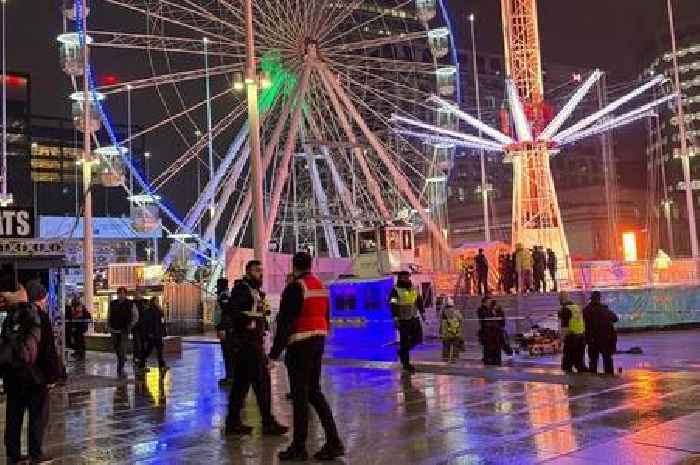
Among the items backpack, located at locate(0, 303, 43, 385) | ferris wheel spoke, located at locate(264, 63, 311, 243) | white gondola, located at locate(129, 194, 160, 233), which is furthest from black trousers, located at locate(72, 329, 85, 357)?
backpack, located at locate(0, 303, 43, 385)

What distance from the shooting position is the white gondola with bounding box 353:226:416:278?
30.3m

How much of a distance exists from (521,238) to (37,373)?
1203 inches

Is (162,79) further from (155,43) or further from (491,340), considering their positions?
(491,340)

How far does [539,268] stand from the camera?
2706 cm

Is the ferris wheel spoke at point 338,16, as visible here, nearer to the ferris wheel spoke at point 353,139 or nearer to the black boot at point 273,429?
the ferris wheel spoke at point 353,139

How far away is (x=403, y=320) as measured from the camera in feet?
48.6

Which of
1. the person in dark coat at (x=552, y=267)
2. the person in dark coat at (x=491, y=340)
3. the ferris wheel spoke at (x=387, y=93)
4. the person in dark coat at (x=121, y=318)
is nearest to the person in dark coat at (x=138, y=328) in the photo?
the person in dark coat at (x=121, y=318)

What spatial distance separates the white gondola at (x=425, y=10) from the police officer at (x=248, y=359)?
27.3 metres

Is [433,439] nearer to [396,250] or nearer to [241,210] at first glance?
[396,250]

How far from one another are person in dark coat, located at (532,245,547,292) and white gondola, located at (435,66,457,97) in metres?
11.5

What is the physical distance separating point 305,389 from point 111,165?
26.2 metres

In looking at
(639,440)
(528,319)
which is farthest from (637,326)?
(639,440)

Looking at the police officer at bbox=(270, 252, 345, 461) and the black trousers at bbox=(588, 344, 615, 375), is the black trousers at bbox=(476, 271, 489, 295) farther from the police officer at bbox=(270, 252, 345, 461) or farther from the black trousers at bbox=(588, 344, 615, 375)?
the police officer at bbox=(270, 252, 345, 461)

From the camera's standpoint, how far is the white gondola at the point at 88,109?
29.8 metres
